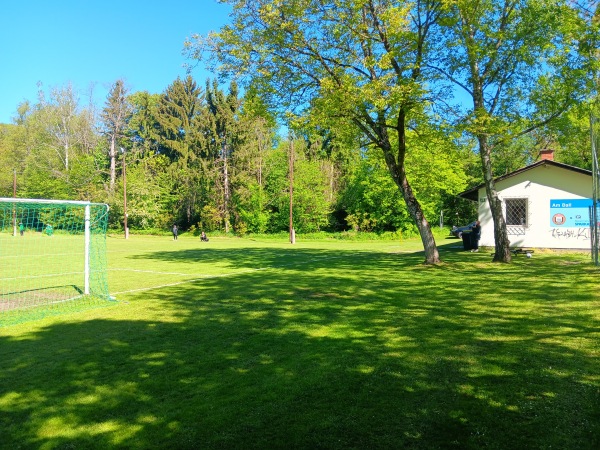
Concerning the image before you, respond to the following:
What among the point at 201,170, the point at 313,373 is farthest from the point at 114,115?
the point at 313,373

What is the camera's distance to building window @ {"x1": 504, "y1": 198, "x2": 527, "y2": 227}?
827 inches

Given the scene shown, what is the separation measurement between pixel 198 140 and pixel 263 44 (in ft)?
136

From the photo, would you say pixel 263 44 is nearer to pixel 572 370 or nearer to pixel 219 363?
pixel 219 363

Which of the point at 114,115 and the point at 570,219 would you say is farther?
the point at 114,115

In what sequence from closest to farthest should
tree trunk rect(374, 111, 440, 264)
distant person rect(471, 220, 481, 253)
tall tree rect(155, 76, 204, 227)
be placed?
tree trunk rect(374, 111, 440, 264), distant person rect(471, 220, 481, 253), tall tree rect(155, 76, 204, 227)

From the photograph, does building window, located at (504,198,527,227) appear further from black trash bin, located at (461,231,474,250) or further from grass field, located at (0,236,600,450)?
grass field, located at (0,236,600,450)

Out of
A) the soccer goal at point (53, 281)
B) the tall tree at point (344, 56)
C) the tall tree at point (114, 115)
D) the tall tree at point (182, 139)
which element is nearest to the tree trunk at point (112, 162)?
the tall tree at point (114, 115)

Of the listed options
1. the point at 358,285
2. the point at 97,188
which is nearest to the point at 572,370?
the point at 358,285

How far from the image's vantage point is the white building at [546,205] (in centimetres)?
1989

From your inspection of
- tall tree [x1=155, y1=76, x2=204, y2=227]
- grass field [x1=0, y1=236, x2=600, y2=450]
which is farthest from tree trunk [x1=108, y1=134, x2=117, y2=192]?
grass field [x1=0, y1=236, x2=600, y2=450]

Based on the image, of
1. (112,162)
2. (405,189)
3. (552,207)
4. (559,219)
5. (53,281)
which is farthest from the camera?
(112,162)

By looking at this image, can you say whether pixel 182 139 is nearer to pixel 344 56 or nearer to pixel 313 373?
pixel 344 56

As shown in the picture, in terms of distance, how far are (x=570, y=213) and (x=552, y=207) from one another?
0.76 metres

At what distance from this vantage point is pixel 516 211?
21.2 meters
